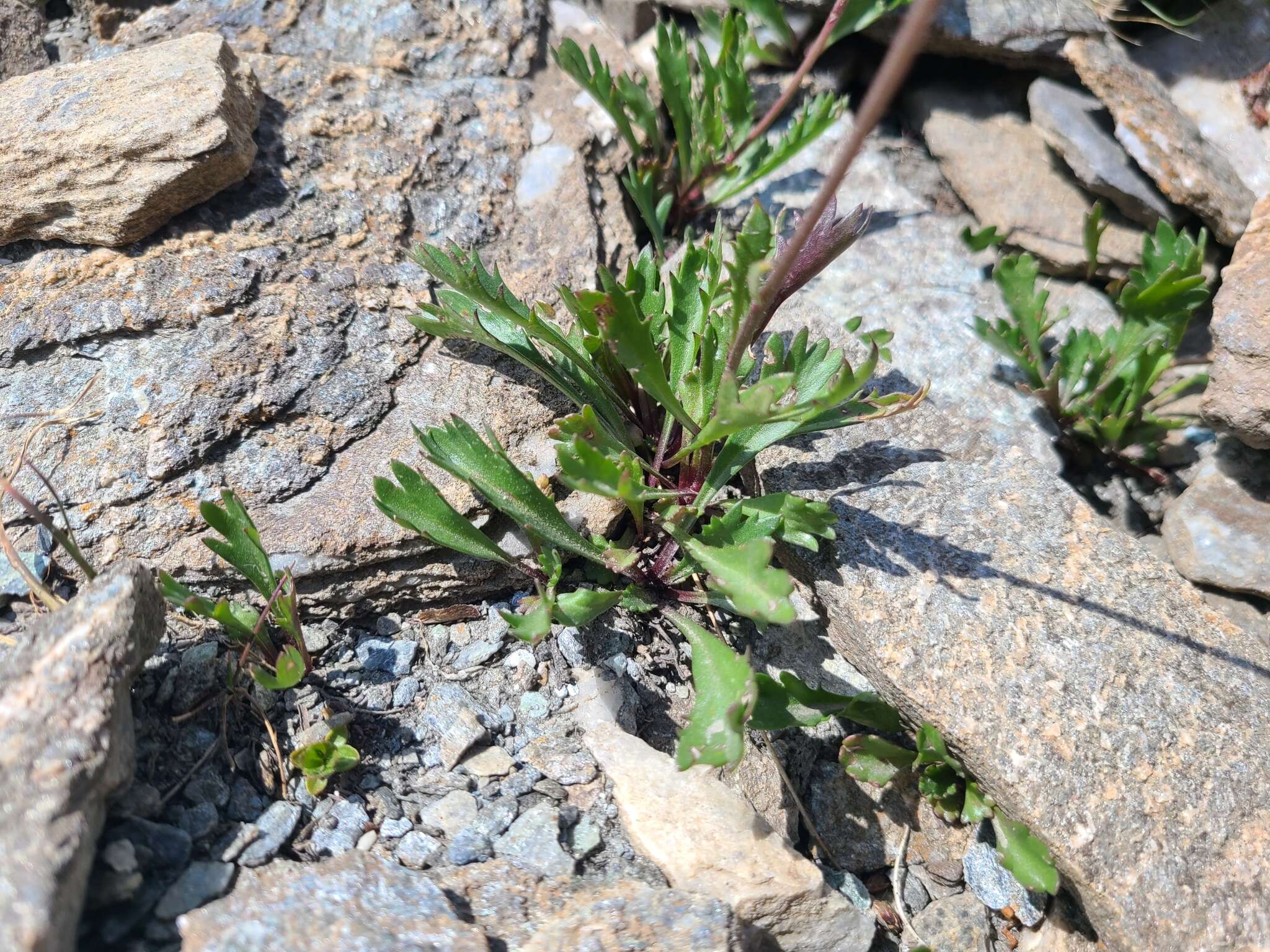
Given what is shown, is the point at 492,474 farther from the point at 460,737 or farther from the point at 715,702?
the point at 715,702

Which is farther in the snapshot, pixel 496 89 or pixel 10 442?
pixel 496 89

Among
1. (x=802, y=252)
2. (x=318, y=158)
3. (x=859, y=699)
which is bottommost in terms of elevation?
(x=859, y=699)

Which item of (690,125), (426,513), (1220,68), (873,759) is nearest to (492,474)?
(426,513)

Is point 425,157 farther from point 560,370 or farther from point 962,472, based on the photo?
point 962,472

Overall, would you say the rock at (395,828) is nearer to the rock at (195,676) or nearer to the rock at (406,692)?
the rock at (406,692)

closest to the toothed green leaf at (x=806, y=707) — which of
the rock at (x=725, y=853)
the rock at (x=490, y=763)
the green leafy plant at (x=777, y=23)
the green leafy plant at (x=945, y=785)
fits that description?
the green leafy plant at (x=945, y=785)

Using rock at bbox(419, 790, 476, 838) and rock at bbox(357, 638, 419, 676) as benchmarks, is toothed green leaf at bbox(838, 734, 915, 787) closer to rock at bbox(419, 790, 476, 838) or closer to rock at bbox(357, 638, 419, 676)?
rock at bbox(419, 790, 476, 838)

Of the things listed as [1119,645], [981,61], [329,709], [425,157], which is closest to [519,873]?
[329,709]
